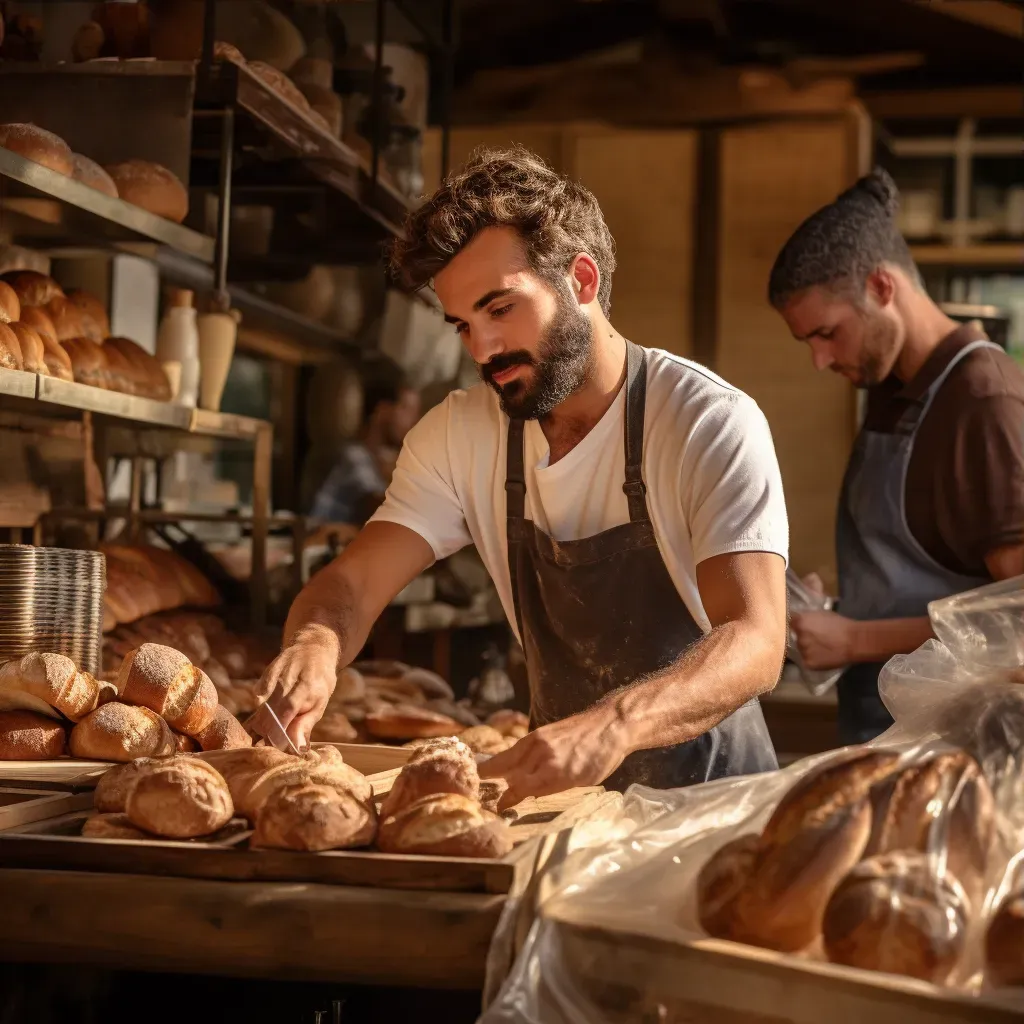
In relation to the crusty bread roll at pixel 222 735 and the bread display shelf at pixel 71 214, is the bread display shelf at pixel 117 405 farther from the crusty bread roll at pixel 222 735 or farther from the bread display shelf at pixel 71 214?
the crusty bread roll at pixel 222 735

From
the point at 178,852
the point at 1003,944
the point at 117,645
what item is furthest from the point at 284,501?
the point at 1003,944

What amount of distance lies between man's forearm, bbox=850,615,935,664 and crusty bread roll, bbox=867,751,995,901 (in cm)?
167

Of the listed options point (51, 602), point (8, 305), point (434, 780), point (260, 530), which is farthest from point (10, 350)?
point (434, 780)

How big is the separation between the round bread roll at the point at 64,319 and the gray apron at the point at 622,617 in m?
1.14

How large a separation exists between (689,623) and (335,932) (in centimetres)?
102

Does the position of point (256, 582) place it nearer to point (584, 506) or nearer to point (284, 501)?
point (584, 506)

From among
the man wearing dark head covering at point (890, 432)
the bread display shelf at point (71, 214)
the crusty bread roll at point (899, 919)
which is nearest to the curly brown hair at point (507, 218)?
the bread display shelf at point (71, 214)

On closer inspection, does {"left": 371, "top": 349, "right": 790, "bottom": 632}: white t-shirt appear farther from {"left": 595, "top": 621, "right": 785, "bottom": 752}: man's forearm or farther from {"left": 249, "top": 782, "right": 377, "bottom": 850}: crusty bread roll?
{"left": 249, "top": 782, "right": 377, "bottom": 850}: crusty bread roll

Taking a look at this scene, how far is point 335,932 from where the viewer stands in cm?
127

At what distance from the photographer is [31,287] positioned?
2.85m

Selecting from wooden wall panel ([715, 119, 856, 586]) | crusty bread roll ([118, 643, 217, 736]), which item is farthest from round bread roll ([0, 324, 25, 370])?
wooden wall panel ([715, 119, 856, 586])

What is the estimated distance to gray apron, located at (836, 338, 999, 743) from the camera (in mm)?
2918

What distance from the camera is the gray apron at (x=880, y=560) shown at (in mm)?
2918

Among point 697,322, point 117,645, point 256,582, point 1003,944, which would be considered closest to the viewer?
point 1003,944
